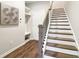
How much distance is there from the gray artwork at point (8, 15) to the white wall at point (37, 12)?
255 cm

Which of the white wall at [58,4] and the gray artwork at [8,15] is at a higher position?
the white wall at [58,4]

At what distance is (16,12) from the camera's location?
12.8 ft

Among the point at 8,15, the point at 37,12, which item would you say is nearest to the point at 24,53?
the point at 8,15

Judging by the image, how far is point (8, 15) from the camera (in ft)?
11.2

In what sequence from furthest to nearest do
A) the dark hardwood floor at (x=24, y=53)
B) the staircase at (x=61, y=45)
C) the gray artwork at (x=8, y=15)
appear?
the dark hardwood floor at (x=24, y=53), the gray artwork at (x=8, y=15), the staircase at (x=61, y=45)

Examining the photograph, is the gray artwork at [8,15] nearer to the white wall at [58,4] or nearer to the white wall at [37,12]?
the white wall at [37,12]

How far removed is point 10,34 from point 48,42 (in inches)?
59.7

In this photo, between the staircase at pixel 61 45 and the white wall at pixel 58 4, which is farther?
the white wall at pixel 58 4

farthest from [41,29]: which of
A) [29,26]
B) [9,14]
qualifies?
[29,26]

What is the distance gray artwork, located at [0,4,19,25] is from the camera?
315cm

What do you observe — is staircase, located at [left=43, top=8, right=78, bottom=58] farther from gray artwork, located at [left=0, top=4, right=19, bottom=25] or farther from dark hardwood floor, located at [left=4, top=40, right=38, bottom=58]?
gray artwork, located at [left=0, top=4, right=19, bottom=25]

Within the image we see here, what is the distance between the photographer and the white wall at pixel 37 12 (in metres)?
6.16

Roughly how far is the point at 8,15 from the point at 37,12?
313 centimetres

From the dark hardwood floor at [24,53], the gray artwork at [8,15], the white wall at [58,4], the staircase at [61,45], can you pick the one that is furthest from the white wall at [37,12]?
the staircase at [61,45]
